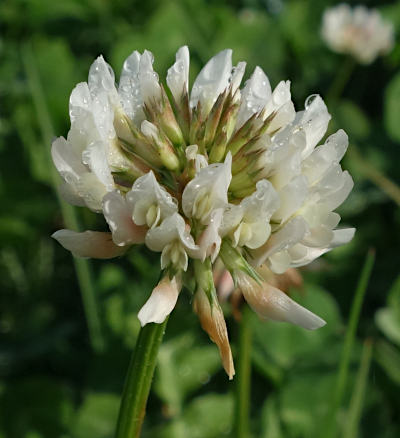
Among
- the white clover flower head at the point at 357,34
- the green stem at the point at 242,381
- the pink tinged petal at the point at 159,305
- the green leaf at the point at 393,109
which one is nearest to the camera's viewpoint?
the pink tinged petal at the point at 159,305

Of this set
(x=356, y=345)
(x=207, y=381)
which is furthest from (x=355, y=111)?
(x=207, y=381)

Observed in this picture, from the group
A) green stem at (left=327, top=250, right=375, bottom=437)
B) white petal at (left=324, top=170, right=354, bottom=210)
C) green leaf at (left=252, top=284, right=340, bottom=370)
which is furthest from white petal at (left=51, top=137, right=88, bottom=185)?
green leaf at (left=252, top=284, right=340, bottom=370)

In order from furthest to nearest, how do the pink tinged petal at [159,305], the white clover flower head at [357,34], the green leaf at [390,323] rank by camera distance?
the white clover flower head at [357,34], the green leaf at [390,323], the pink tinged petal at [159,305]

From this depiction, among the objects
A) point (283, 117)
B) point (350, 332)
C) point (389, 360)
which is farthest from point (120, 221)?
point (389, 360)

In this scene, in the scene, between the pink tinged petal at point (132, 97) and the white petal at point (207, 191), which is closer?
the white petal at point (207, 191)

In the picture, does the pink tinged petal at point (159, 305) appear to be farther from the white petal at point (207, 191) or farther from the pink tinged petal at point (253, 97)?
the pink tinged petal at point (253, 97)

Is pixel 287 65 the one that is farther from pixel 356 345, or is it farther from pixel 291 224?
pixel 291 224

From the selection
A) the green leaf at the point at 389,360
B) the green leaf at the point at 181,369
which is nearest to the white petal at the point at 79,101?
the green leaf at the point at 181,369
